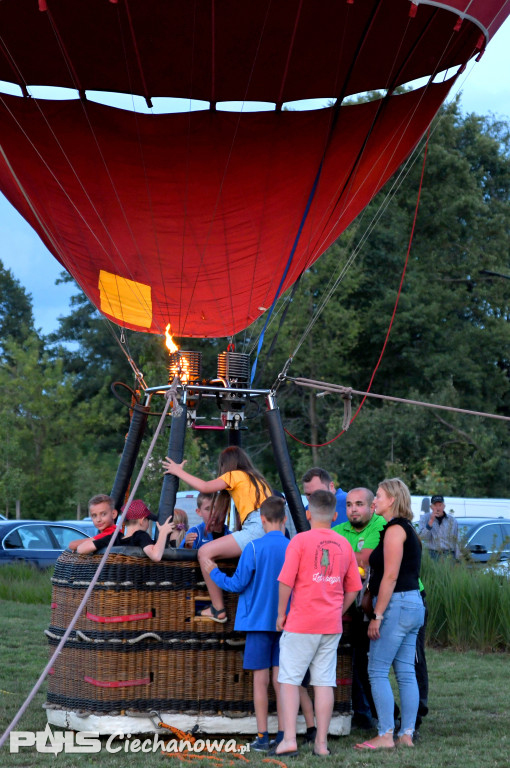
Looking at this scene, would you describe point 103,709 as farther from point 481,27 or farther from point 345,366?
point 345,366

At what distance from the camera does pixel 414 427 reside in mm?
27656

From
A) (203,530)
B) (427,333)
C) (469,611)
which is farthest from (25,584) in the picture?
(427,333)

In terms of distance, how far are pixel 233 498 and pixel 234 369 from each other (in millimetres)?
1337

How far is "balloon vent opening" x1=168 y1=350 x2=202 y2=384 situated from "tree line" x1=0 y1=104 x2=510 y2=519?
64.1 ft

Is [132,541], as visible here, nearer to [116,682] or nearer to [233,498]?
[233,498]

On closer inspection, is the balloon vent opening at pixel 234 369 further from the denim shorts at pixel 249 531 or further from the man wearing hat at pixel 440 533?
the man wearing hat at pixel 440 533

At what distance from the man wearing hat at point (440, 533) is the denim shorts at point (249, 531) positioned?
18.3 ft

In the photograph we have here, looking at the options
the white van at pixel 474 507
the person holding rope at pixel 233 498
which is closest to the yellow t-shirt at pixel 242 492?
the person holding rope at pixel 233 498

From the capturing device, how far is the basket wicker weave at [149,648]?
5.34 metres

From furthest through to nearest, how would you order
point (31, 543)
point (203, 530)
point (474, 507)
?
point (474, 507) → point (31, 543) → point (203, 530)

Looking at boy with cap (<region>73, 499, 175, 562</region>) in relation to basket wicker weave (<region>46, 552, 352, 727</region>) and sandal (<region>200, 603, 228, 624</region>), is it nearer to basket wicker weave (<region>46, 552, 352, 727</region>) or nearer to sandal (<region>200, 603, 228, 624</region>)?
basket wicker weave (<region>46, 552, 352, 727</region>)

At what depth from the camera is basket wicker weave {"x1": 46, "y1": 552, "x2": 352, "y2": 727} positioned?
17.5 feet

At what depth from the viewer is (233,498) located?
18.6 feet

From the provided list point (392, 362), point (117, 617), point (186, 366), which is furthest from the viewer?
point (392, 362)
